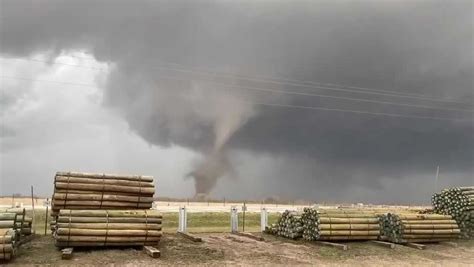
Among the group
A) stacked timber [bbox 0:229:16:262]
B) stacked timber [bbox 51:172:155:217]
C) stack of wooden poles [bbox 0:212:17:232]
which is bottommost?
stacked timber [bbox 0:229:16:262]

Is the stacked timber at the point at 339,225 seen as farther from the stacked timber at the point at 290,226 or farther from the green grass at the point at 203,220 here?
the green grass at the point at 203,220

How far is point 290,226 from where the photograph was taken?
27.0m

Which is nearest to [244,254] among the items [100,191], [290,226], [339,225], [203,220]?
[290,226]

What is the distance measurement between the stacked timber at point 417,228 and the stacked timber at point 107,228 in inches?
539

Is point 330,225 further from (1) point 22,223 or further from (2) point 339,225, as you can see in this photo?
(1) point 22,223

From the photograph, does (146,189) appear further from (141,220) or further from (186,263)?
(186,263)

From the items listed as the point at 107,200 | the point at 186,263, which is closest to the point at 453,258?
the point at 186,263

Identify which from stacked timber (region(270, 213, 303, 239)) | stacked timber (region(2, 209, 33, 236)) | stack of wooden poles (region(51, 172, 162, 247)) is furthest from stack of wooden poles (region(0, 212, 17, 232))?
stacked timber (region(270, 213, 303, 239))

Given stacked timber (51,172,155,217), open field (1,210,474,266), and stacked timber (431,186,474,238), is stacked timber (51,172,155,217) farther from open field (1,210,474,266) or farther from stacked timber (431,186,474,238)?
stacked timber (431,186,474,238)

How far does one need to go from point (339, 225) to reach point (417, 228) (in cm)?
512

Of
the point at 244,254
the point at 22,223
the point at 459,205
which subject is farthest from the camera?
the point at 459,205

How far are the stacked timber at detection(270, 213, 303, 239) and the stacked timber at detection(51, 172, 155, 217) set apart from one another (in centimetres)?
822

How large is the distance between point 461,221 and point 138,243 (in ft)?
69.5

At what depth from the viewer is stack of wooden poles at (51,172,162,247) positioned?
63.8ft
